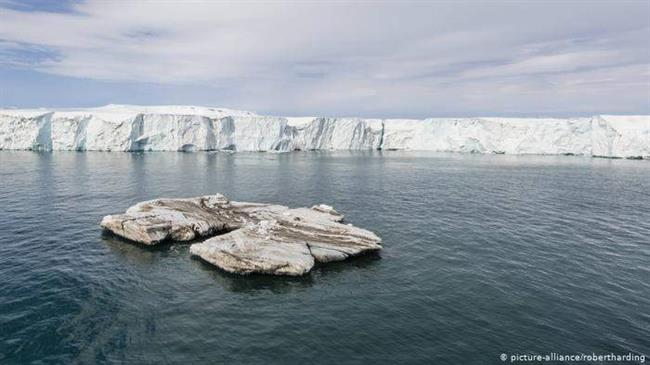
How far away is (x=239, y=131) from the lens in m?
137

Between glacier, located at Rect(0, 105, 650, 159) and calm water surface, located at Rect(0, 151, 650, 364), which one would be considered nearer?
calm water surface, located at Rect(0, 151, 650, 364)

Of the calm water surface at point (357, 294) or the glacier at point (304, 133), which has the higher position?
the glacier at point (304, 133)

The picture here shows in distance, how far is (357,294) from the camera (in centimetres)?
2486

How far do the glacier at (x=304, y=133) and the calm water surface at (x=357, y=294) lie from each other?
254 ft

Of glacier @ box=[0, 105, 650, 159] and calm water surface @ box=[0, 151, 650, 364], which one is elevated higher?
glacier @ box=[0, 105, 650, 159]

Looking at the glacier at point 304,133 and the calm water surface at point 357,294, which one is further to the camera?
the glacier at point 304,133

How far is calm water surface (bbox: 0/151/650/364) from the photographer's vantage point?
1895 centimetres

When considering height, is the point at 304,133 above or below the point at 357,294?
above

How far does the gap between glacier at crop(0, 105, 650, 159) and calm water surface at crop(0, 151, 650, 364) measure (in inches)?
3049

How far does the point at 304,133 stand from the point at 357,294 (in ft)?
440

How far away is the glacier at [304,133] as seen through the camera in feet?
390

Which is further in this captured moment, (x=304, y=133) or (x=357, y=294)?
(x=304, y=133)

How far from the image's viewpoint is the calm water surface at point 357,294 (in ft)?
62.2

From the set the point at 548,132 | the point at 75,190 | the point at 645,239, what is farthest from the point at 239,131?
the point at 645,239
